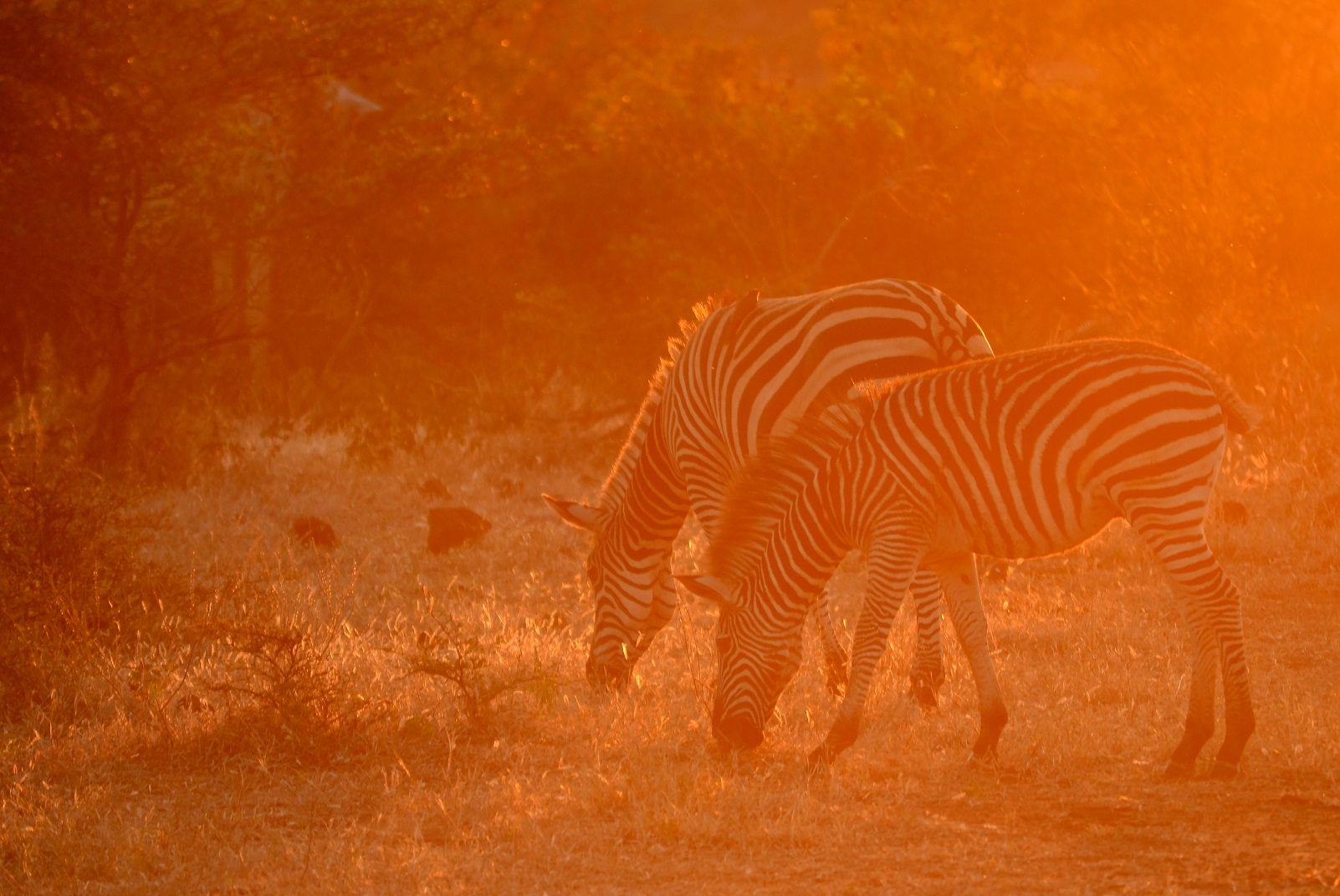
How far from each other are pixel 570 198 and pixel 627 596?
9979 mm

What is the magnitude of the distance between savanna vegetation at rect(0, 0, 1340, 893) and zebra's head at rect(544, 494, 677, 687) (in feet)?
0.73

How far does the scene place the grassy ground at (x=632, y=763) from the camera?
4328 mm

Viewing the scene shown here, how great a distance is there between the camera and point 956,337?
645 centimetres

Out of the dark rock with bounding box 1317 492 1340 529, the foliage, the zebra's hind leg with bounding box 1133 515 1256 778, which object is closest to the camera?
the zebra's hind leg with bounding box 1133 515 1256 778

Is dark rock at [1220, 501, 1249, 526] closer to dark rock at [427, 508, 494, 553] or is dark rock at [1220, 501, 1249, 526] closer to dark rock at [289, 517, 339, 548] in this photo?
dark rock at [427, 508, 494, 553]

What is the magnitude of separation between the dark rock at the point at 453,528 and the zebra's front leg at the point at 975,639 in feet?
14.6

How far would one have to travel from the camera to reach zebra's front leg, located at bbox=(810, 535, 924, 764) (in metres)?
5.24

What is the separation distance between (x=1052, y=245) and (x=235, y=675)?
10244mm

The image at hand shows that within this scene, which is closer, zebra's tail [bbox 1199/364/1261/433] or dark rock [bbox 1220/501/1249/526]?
zebra's tail [bbox 1199/364/1261/433]

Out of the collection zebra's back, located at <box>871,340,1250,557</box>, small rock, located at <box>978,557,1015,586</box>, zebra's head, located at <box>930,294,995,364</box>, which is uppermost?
zebra's head, located at <box>930,294,995,364</box>

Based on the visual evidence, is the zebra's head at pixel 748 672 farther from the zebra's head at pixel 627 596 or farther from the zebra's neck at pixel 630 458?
the zebra's neck at pixel 630 458

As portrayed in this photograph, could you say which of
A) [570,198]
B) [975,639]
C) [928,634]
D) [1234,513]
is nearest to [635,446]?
[928,634]

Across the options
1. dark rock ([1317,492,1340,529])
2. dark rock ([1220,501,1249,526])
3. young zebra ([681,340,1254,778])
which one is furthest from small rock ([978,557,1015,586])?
young zebra ([681,340,1254,778])

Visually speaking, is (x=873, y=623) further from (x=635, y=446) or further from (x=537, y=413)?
(x=537, y=413)
